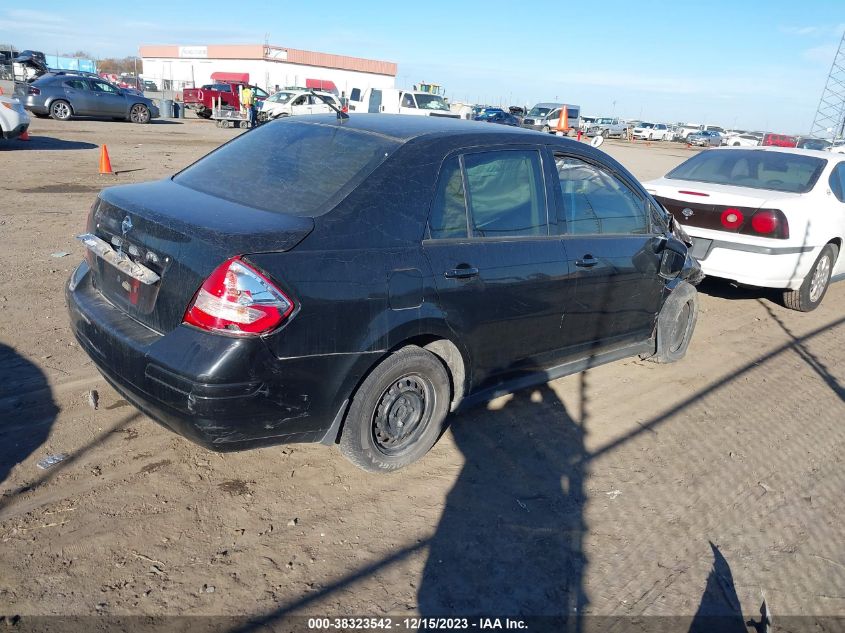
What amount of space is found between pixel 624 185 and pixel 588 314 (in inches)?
41.9

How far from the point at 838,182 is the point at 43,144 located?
1658cm

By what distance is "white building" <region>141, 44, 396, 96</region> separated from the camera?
228ft

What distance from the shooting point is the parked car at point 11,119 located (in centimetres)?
1403

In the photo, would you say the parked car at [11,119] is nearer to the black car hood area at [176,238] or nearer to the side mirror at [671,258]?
the black car hood area at [176,238]

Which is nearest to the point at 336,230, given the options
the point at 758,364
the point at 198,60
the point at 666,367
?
the point at 666,367

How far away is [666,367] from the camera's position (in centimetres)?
564

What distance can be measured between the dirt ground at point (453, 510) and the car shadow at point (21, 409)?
1 centimetres

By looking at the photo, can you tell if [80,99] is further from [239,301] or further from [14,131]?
[239,301]

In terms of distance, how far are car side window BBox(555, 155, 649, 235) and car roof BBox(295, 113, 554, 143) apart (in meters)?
0.30

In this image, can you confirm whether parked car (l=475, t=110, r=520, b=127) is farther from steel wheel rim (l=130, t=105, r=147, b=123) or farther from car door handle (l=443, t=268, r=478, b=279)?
car door handle (l=443, t=268, r=478, b=279)

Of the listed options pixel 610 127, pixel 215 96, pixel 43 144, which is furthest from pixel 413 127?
pixel 610 127

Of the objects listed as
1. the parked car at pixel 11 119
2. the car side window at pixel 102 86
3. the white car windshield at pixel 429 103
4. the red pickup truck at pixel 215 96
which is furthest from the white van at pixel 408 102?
the parked car at pixel 11 119

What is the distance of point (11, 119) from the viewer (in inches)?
558

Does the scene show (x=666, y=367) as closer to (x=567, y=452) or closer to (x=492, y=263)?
(x=567, y=452)
